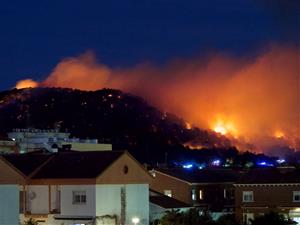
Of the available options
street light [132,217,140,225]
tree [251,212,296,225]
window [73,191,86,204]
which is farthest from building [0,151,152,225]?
tree [251,212,296,225]

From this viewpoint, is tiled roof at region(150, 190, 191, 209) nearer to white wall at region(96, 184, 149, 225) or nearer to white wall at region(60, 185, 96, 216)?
white wall at region(96, 184, 149, 225)

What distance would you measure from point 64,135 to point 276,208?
84.7 meters

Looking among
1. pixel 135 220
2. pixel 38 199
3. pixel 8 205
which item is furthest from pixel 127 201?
pixel 8 205

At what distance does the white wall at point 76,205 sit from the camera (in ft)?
158

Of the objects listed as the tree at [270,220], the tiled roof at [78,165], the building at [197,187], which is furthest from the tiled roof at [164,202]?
the tree at [270,220]

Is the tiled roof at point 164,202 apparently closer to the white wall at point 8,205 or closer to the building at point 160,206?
the building at point 160,206

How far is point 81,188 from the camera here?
4847 centimetres

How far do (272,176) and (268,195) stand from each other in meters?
1.83

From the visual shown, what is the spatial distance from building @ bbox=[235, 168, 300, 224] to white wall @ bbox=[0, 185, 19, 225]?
1306 inches

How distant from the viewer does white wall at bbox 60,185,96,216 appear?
48.2m

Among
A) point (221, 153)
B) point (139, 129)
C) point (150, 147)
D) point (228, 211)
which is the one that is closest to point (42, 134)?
point (150, 147)

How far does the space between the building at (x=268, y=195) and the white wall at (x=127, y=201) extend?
52.4ft

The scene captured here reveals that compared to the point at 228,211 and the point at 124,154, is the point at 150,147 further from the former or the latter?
the point at 124,154

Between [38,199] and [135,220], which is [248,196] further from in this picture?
[38,199]
